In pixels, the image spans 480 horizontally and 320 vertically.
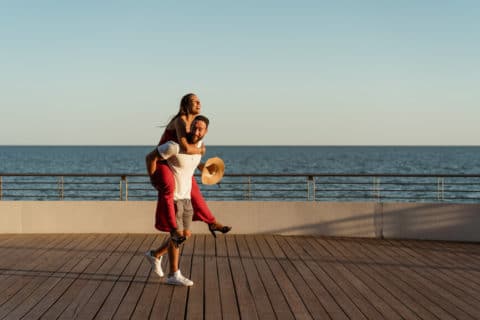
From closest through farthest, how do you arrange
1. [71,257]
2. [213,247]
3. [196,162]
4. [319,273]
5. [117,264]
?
[196,162] < [319,273] < [117,264] < [71,257] < [213,247]

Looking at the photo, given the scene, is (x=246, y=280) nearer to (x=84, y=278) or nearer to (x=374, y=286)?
(x=374, y=286)

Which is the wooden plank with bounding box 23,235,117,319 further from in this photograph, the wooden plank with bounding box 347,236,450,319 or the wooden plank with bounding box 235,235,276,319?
the wooden plank with bounding box 347,236,450,319

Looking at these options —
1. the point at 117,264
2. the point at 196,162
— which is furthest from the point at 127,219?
the point at 196,162

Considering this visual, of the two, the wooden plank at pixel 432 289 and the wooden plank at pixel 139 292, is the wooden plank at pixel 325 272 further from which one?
the wooden plank at pixel 139 292

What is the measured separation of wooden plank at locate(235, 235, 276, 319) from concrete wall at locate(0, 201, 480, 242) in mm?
1225

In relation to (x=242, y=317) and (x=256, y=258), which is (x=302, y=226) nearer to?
(x=256, y=258)

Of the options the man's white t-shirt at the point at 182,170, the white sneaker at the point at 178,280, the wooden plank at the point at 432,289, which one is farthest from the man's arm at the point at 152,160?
the wooden plank at the point at 432,289

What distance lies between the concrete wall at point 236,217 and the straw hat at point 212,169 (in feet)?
11.1

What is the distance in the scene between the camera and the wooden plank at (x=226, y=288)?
13.6 feet

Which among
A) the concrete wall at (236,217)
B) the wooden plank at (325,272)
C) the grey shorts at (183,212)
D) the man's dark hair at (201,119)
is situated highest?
the man's dark hair at (201,119)

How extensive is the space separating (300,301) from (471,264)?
Answer: 2.74m

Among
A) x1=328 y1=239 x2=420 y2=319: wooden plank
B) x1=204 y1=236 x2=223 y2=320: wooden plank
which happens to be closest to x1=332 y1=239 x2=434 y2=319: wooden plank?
x1=328 y1=239 x2=420 y2=319: wooden plank

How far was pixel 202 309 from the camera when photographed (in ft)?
13.9

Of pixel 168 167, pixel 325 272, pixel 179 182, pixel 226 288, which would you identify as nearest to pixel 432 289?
pixel 325 272
